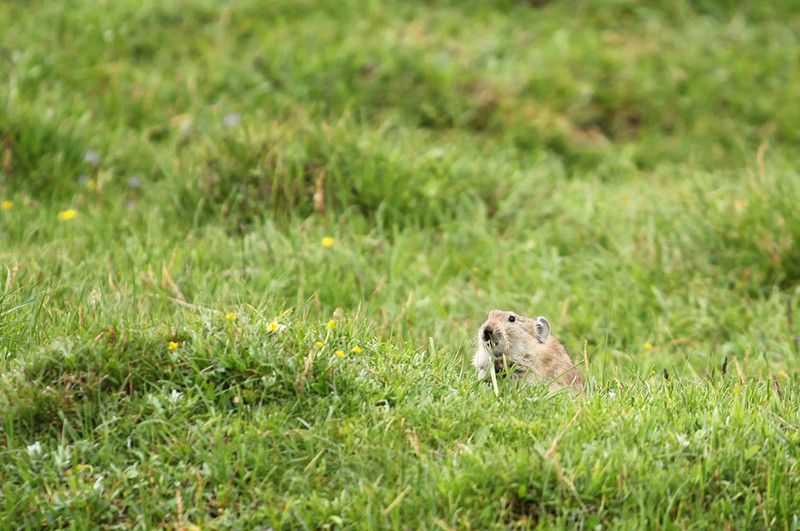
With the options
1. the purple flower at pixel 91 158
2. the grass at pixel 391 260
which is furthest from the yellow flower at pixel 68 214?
the purple flower at pixel 91 158

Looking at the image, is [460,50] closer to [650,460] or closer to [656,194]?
[656,194]

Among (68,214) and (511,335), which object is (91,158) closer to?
(68,214)

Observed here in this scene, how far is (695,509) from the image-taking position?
119 inches

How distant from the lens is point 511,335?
425 centimetres

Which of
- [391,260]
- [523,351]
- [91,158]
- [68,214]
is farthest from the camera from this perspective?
[91,158]

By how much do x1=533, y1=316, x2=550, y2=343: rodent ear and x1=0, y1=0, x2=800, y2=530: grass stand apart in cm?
37

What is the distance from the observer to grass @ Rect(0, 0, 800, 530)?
310cm

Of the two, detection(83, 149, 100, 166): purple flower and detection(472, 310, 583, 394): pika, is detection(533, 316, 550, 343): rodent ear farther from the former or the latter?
detection(83, 149, 100, 166): purple flower

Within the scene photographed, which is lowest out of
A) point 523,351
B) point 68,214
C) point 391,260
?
point 391,260

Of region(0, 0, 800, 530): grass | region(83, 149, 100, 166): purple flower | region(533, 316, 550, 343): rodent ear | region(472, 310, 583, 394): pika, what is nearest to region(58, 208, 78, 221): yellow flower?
region(0, 0, 800, 530): grass

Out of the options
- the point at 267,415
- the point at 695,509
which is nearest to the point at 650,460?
the point at 695,509

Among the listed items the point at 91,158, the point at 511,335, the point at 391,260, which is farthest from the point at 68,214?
the point at 511,335

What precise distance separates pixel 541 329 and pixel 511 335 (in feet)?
0.62

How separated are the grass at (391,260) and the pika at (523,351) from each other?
148 millimetres
